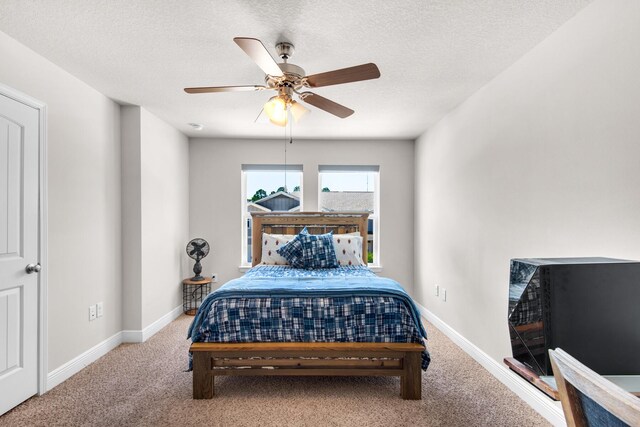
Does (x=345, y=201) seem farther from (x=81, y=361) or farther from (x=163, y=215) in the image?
(x=81, y=361)

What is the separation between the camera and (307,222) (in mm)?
4293

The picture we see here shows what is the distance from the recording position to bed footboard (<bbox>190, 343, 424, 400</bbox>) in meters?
2.32

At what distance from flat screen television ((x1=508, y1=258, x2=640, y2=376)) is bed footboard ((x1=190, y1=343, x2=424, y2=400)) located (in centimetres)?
125

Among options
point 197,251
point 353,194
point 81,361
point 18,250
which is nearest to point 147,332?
point 81,361

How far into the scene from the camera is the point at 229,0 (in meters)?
1.76

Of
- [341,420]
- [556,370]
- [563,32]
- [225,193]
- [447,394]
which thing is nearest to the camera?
[556,370]

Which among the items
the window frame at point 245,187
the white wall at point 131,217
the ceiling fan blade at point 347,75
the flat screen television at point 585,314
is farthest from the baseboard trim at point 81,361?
the flat screen television at point 585,314

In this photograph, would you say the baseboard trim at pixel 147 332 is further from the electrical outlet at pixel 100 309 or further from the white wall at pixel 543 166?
the white wall at pixel 543 166

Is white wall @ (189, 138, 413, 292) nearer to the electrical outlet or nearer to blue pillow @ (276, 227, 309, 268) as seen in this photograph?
blue pillow @ (276, 227, 309, 268)

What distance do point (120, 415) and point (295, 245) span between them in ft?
6.73

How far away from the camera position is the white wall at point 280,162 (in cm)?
473

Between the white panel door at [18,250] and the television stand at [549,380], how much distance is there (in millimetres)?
2846

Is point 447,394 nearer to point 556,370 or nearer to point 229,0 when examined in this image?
point 556,370

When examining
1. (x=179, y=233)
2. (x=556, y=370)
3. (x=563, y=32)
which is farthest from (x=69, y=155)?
(x=563, y=32)
